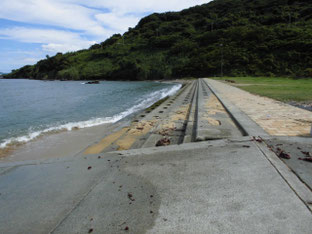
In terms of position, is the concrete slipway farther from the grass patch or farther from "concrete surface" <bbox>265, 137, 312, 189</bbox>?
the grass patch

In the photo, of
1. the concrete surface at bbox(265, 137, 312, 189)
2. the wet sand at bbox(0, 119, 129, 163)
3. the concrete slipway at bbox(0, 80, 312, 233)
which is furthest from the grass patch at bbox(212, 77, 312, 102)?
the wet sand at bbox(0, 119, 129, 163)

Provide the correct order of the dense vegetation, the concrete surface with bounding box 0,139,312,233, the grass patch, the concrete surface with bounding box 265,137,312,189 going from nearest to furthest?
the concrete surface with bounding box 0,139,312,233 < the concrete surface with bounding box 265,137,312,189 < the grass patch < the dense vegetation

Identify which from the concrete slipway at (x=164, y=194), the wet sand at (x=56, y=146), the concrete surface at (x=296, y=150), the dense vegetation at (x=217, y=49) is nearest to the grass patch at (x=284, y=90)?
the concrete surface at (x=296, y=150)

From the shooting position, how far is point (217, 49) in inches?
2640

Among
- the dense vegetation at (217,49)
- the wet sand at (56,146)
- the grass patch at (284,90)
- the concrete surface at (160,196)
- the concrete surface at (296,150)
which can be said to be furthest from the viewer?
the dense vegetation at (217,49)

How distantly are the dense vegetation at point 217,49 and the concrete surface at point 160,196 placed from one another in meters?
43.4

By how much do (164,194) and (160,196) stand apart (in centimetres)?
6

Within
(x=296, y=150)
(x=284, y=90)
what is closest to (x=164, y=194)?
(x=296, y=150)

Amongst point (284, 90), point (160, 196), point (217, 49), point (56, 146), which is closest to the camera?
point (160, 196)

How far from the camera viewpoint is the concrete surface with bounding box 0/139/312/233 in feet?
6.36

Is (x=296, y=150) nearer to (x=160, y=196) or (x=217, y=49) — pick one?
(x=160, y=196)

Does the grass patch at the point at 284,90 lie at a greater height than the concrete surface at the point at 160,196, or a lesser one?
greater

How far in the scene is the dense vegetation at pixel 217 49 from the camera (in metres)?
51.1

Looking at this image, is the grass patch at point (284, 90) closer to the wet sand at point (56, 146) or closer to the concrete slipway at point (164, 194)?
the concrete slipway at point (164, 194)
